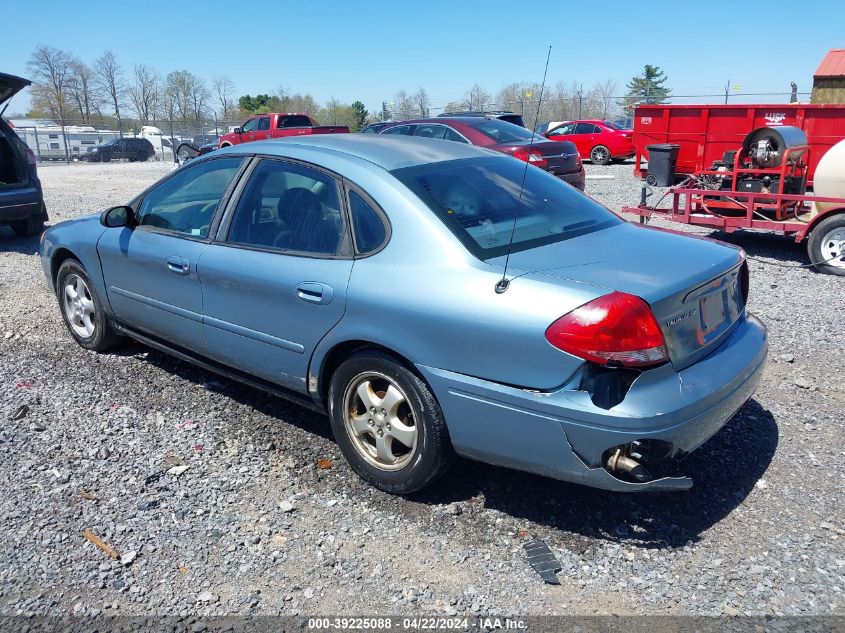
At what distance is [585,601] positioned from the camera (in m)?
2.75

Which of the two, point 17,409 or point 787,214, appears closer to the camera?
point 17,409

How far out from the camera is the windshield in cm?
1305

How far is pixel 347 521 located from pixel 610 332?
1.51 metres

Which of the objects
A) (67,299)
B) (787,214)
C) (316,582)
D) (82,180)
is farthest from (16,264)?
(82,180)

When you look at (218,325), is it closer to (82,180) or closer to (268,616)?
(268,616)

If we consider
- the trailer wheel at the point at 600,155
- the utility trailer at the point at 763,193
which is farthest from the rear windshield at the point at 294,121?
the utility trailer at the point at 763,193

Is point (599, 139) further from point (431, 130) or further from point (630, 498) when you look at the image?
point (630, 498)

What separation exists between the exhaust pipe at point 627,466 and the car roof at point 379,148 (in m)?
1.76

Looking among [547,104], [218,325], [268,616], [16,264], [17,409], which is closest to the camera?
[268,616]

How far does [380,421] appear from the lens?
3.38 metres

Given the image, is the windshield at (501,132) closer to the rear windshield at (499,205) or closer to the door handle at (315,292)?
the rear windshield at (499,205)

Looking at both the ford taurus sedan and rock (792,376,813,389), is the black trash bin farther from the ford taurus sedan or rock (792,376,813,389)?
the ford taurus sedan

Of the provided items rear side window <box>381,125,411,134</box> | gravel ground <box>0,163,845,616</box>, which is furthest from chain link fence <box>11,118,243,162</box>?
gravel ground <box>0,163,845,616</box>

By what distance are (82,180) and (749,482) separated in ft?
76.4
